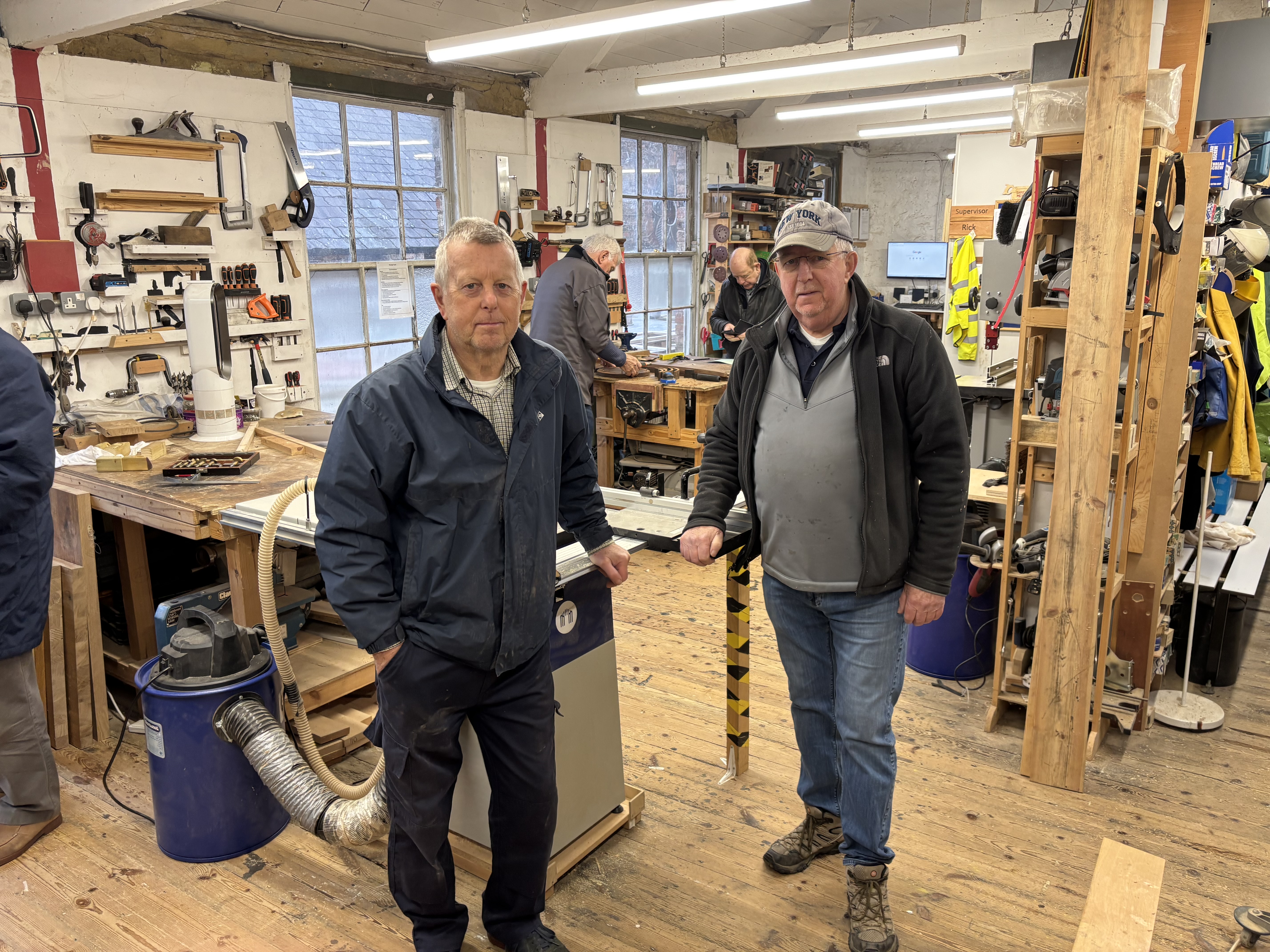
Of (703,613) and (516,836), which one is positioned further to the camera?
(703,613)

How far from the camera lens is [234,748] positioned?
2494mm

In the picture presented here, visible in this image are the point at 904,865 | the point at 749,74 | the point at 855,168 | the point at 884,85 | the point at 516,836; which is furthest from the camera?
the point at 855,168

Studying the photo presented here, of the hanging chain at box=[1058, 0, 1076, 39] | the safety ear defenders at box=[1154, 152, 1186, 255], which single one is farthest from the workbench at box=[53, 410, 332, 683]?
the hanging chain at box=[1058, 0, 1076, 39]

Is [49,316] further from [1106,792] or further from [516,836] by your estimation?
[1106,792]

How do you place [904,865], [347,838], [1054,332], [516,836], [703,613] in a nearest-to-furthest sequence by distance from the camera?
[516,836]
[347,838]
[904,865]
[1054,332]
[703,613]

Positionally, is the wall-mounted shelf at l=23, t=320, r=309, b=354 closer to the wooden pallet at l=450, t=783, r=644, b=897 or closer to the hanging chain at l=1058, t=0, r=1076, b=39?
the wooden pallet at l=450, t=783, r=644, b=897

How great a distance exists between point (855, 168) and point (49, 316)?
10.5 metres

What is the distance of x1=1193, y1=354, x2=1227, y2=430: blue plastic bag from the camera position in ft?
12.1

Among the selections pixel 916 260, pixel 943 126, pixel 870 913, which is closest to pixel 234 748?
pixel 870 913

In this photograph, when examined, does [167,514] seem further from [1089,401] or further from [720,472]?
[1089,401]

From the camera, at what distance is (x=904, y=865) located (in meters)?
2.51

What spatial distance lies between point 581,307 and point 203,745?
11.1 feet

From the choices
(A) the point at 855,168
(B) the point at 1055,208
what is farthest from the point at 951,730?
(A) the point at 855,168

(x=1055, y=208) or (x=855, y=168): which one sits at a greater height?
(x=855, y=168)
